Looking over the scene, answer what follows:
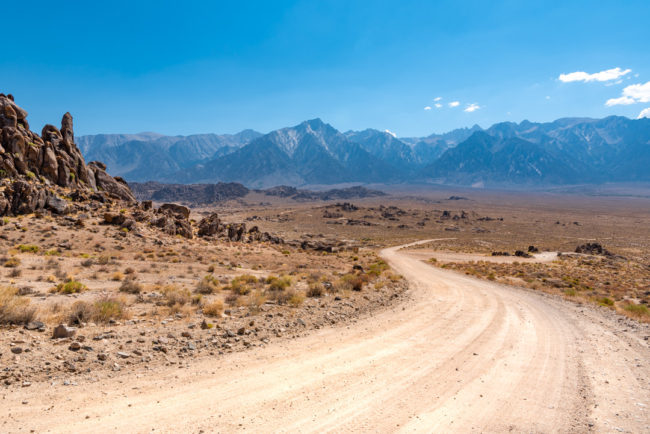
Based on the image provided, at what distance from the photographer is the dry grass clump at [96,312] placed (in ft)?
29.2

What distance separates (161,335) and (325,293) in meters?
8.22

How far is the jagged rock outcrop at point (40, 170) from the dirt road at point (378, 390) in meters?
30.2

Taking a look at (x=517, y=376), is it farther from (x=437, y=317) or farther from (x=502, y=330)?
(x=437, y=317)

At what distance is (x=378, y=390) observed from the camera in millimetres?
6715

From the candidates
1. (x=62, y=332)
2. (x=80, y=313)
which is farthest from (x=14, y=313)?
(x=62, y=332)

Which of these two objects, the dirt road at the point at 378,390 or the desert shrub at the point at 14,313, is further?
the desert shrub at the point at 14,313

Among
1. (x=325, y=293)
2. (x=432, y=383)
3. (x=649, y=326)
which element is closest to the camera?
(x=432, y=383)

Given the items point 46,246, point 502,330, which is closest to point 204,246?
point 46,246

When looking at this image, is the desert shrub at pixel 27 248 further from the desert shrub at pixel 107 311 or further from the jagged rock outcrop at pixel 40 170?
the desert shrub at pixel 107 311

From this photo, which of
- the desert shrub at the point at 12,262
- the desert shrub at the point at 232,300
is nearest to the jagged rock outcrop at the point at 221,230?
the desert shrub at the point at 12,262

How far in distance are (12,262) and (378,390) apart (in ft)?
66.6

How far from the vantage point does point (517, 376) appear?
7711mm

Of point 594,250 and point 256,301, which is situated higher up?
point 256,301

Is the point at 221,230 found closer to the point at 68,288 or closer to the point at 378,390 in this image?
the point at 68,288
